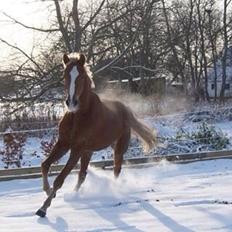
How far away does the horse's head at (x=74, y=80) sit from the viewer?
5.69 metres

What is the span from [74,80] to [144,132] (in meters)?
2.69

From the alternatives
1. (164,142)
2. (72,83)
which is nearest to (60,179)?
(72,83)

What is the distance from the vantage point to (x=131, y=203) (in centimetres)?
592

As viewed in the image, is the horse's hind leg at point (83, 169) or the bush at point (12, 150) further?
the bush at point (12, 150)

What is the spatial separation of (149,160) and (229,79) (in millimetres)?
47691

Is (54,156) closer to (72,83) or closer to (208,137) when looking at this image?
(72,83)

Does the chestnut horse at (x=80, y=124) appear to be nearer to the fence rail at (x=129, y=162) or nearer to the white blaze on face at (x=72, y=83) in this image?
the white blaze on face at (x=72, y=83)

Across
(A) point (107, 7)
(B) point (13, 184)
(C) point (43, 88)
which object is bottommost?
(B) point (13, 184)

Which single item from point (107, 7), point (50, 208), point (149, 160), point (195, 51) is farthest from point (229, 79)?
point (50, 208)

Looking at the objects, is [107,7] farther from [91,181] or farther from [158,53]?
[91,181]

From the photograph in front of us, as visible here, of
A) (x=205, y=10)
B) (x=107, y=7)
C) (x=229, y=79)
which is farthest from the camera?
(x=229, y=79)

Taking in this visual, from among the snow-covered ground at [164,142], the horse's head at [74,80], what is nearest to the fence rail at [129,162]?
the snow-covered ground at [164,142]

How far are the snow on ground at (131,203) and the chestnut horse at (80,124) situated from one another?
29 cm

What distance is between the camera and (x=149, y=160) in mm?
9867
